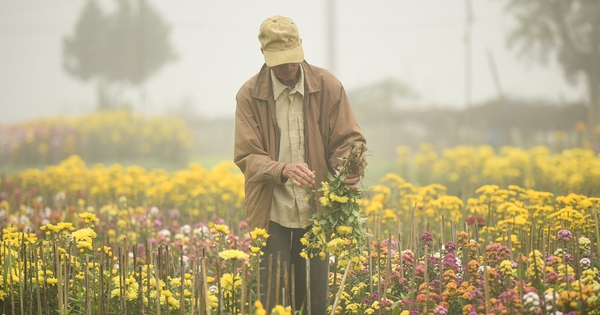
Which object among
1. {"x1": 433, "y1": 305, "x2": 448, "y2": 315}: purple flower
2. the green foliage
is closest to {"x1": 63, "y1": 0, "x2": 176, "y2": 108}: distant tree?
the green foliage

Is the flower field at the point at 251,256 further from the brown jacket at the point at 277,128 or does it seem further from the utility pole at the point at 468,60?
the utility pole at the point at 468,60

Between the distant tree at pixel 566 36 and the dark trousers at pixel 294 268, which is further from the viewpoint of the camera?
the distant tree at pixel 566 36

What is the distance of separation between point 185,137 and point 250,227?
40.0 ft

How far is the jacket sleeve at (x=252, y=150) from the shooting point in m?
3.40

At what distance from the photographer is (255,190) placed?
141 inches

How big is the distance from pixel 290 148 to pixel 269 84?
36 cm

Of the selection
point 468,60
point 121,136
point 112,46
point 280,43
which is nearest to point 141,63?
point 121,136

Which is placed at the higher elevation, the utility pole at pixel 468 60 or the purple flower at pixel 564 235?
the utility pole at pixel 468 60

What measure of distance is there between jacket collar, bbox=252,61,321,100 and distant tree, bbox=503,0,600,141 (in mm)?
12316

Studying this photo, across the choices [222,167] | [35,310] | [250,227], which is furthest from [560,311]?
[222,167]

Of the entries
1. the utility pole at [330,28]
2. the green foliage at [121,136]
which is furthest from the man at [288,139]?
the utility pole at [330,28]

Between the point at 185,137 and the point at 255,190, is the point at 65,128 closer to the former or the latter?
the point at 185,137

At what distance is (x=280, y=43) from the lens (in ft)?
11.3

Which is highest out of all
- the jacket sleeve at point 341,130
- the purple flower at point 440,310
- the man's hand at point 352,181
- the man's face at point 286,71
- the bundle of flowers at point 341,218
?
the man's face at point 286,71
